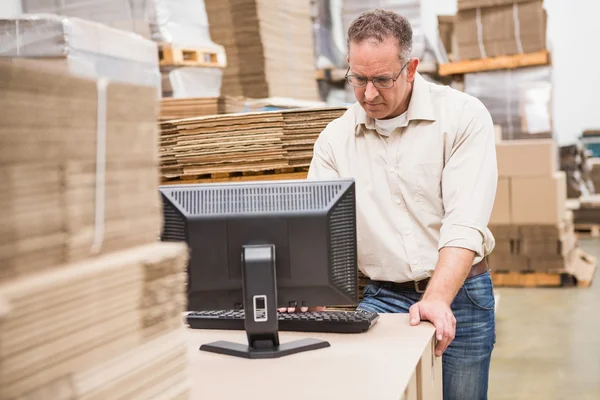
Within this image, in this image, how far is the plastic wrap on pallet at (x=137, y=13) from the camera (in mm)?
5023

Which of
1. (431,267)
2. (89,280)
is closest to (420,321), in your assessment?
(431,267)

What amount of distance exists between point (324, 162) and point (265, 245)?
39.9 inches

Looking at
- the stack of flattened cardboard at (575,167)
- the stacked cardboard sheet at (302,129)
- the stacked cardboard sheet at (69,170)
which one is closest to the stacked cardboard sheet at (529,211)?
the stack of flattened cardboard at (575,167)

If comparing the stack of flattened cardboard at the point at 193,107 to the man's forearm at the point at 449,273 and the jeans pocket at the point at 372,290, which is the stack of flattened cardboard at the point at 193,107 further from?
the man's forearm at the point at 449,273

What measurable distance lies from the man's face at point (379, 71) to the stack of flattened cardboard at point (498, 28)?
18.6ft

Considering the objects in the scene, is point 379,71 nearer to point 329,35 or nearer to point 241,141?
point 241,141

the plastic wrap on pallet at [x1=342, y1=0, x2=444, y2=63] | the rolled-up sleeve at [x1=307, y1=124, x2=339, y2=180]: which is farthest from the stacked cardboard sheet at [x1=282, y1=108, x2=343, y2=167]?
the plastic wrap on pallet at [x1=342, y1=0, x2=444, y2=63]

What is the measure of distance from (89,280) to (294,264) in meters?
1.38

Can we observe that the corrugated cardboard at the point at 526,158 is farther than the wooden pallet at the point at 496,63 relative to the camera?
No

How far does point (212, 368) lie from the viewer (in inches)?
93.0

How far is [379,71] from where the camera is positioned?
2998 mm

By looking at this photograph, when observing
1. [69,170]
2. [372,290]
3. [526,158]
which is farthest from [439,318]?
[526,158]

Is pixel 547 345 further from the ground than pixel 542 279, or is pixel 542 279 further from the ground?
pixel 542 279

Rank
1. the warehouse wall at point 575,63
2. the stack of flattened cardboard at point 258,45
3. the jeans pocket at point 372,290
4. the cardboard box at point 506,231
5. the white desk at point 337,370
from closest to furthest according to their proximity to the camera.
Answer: the white desk at point 337,370, the jeans pocket at point 372,290, the stack of flattened cardboard at point 258,45, the cardboard box at point 506,231, the warehouse wall at point 575,63
